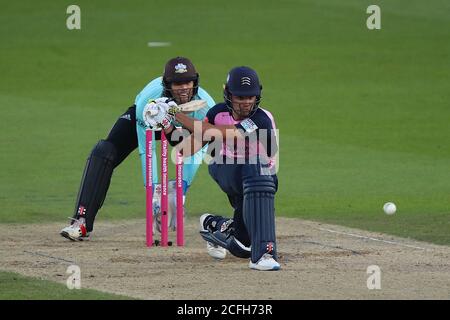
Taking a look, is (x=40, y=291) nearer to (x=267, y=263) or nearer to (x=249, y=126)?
(x=267, y=263)

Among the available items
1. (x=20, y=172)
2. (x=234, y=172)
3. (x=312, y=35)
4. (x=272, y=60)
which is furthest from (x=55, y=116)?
(x=234, y=172)

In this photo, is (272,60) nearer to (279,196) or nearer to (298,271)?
(279,196)

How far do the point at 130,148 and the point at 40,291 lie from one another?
3.15 metres

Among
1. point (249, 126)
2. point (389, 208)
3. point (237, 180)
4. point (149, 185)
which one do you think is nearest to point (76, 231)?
point (149, 185)

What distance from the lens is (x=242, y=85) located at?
384 inches

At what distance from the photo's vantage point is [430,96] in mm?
21484

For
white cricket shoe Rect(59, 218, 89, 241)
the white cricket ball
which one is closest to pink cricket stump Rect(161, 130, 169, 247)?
white cricket shoe Rect(59, 218, 89, 241)

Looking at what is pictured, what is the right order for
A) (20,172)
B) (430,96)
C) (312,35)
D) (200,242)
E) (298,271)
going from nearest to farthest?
1. (298,271)
2. (200,242)
3. (20,172)
4. (430,96)
5. (312,35)

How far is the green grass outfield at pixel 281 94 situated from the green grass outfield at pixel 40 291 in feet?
11.5

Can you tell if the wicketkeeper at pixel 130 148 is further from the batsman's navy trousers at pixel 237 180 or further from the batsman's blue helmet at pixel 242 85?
the batsman's blue helmet at pixel 242 85

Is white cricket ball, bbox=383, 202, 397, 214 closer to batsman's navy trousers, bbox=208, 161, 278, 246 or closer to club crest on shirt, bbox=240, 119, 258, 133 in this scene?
batsman's navy trousers, bbox=208, 161, 278, 246

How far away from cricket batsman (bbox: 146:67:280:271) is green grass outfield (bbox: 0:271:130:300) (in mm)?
1469

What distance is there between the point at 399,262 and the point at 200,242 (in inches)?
76.4

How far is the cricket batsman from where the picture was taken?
9484 millimetres
